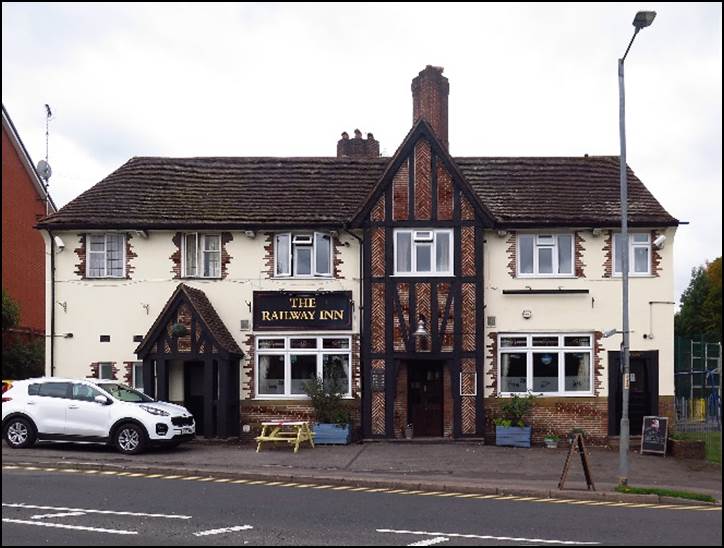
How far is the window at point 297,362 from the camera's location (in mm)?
24109

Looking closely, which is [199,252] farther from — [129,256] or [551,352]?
[551,352]

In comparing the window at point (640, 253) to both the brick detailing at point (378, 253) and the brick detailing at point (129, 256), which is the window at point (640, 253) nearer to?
the brick detailing at point (378, 253)

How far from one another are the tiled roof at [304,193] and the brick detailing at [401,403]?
4259 millimetres

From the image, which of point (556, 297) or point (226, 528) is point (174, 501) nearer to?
point (226, 528)

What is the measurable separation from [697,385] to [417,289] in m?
10.8

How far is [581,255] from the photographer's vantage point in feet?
79.1

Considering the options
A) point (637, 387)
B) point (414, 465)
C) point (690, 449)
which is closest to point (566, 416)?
point (637, 387)

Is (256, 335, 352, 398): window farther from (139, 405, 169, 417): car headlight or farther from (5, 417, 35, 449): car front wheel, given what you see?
(5, 417, 35, 449): car front wheel

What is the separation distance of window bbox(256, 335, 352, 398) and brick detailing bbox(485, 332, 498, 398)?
3.63 m

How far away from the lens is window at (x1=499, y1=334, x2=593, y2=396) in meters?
24.0

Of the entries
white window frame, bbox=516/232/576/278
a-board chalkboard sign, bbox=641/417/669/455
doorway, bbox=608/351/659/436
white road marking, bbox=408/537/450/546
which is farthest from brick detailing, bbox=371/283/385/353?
white road marking, bbox=408/537/450/546

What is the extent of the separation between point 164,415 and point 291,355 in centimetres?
461

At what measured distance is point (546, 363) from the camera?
945 inches

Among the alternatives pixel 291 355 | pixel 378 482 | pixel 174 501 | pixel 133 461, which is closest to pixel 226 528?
pixel 174 501
